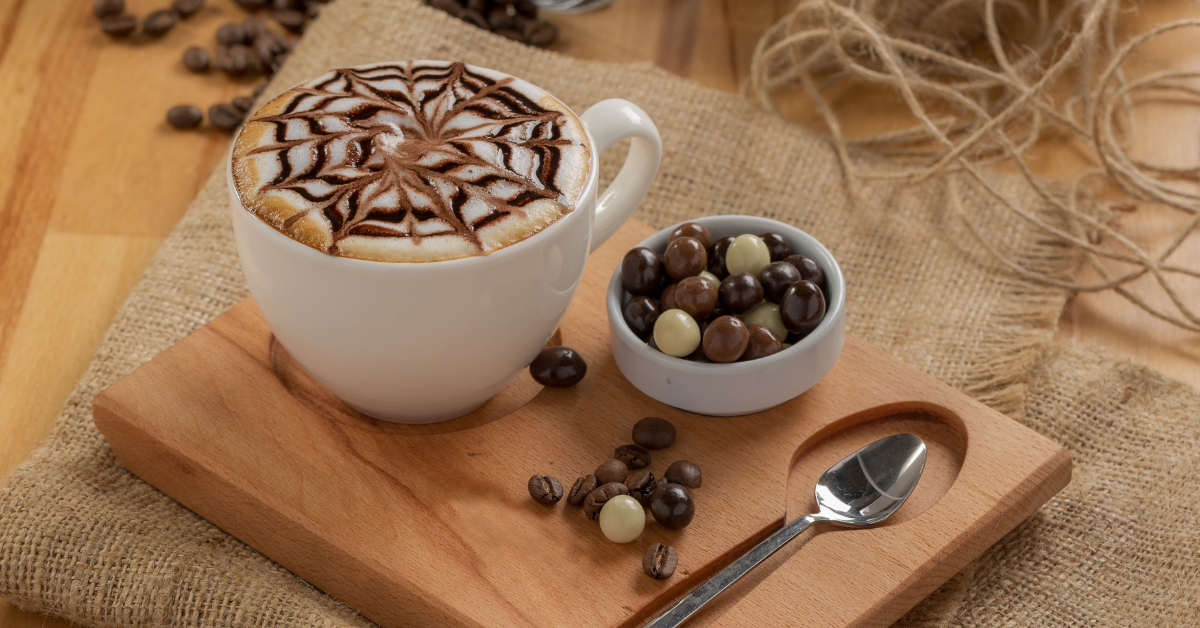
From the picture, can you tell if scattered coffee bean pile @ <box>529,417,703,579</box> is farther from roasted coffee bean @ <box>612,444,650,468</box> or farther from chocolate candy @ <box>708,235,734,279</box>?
chocolate candy @ <box>708,235,734,279</box>

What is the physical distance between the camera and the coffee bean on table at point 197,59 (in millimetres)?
1807

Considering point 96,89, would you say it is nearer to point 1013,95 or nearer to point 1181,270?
point 1013,95

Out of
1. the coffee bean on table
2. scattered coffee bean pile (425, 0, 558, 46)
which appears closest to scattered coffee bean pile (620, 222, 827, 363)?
scattered coffee bean pile (425, 0, 558, 46)

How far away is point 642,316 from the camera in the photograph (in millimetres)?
1088

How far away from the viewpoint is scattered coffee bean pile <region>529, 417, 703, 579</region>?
0.95m

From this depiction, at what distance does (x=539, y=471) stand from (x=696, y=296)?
232 millimetres

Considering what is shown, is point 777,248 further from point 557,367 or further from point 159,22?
point 159,22

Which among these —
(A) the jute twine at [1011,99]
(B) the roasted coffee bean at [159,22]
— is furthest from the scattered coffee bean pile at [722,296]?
(B) the roasted coffee bean at [159,22]

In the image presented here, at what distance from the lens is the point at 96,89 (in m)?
1.76

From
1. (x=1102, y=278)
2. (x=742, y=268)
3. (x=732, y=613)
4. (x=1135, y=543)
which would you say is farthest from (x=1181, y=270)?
(x=732, y=613)

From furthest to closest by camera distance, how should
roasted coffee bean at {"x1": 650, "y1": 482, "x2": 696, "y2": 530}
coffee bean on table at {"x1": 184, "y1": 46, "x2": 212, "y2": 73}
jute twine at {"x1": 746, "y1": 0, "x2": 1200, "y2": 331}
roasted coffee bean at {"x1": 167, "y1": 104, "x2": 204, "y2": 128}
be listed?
coffee bean on table at {"x1": 184, "y1": 46, "x2": 212, "y2": 73} < roasted coffee bean at {"x1": 167, "y1": 104, "x2": 204, "y2": 128} < jute twine at {"x1": 746, "y1": 0, "x2": 1200, "y2": 331} < roasted coffee bean at {"x1": 650, "y1": 482, "x2": 696, "y2": 530}

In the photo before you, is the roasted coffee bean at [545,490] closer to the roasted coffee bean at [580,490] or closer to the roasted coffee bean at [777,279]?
the roasted coffee bean at [580,490]

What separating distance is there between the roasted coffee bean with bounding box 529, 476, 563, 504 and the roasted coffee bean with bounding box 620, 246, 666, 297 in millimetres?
235

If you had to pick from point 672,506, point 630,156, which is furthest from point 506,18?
point 672,506
